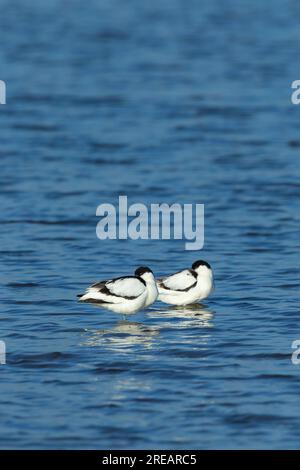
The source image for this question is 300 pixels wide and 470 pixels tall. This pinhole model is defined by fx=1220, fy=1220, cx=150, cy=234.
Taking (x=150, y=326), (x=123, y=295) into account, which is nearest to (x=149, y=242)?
(x=150, y=326)

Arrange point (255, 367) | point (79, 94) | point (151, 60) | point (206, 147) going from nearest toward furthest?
point (255, 367)
point (206, 147)
point (79, 94)
point (151, 60)

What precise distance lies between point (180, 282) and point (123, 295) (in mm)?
1401

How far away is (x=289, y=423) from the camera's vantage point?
1176 centimetres

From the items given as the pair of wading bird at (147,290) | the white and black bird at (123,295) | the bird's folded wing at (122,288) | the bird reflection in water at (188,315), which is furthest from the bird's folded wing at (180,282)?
the bird's folded wing at (122,288)

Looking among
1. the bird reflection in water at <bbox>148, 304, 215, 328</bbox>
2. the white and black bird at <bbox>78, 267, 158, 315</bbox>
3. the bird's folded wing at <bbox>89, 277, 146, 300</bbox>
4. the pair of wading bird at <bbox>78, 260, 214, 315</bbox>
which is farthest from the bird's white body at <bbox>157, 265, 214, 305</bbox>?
the bird's folded wing at <bbox>89, 277, 146, 300</bbox>

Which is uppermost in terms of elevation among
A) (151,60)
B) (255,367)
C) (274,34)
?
(274,34)

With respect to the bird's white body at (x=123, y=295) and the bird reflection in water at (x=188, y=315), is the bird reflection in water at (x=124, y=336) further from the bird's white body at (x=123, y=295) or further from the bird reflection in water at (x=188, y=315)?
the bird reflection in water at (x=188, y=315)

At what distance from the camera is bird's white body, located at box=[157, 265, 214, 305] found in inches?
639

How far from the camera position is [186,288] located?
16219 mm

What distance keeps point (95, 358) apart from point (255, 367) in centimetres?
182

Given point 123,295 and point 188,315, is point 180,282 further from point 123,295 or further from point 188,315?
point 123,295

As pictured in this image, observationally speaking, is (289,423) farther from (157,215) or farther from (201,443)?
(157,215)

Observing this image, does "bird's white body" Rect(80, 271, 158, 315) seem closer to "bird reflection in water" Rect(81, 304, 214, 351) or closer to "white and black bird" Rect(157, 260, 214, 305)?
"bird reflection in water" Rect(81, 304, 214, 351)
